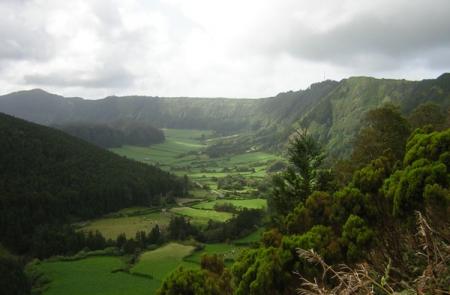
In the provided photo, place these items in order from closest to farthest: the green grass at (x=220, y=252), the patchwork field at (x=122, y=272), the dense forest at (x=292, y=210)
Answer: the dense forest at (x=292, y=210) → the patchwork field at (x=122, y=272) → the green grass at (x=220, y=252)

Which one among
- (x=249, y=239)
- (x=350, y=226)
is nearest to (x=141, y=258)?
(x=249, y=239)

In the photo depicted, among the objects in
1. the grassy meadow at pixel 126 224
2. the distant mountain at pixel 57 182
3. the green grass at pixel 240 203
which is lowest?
the grassy meadow at pixel 126 224

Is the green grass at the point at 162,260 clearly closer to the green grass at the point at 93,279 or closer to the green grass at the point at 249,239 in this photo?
the green grass at the point at 93,279

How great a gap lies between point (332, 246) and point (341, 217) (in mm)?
3830

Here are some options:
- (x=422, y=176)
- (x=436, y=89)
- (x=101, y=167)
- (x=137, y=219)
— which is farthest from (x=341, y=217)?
(x=436, y=89)

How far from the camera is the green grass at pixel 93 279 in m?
54.9

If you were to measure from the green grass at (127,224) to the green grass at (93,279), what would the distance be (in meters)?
15.8

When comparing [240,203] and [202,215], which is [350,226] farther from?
[240,203]

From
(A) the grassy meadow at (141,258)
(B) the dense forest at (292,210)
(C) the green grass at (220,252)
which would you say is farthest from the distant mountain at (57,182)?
(C) the green grass at (220,252)

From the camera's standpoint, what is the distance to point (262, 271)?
25188 mm

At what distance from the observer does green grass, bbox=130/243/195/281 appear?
203ft

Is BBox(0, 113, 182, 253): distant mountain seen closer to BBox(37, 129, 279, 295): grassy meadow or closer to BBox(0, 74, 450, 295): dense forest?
BBox(0, 74, 450, 295): dense forest

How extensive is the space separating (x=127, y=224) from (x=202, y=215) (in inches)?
654

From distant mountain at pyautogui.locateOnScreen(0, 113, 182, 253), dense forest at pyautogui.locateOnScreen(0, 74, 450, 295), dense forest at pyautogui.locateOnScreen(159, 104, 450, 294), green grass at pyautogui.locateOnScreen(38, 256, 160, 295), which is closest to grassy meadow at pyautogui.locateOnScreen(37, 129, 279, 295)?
green grass at pyautogui.locateOnScreen(38, 256, 160, 295)
